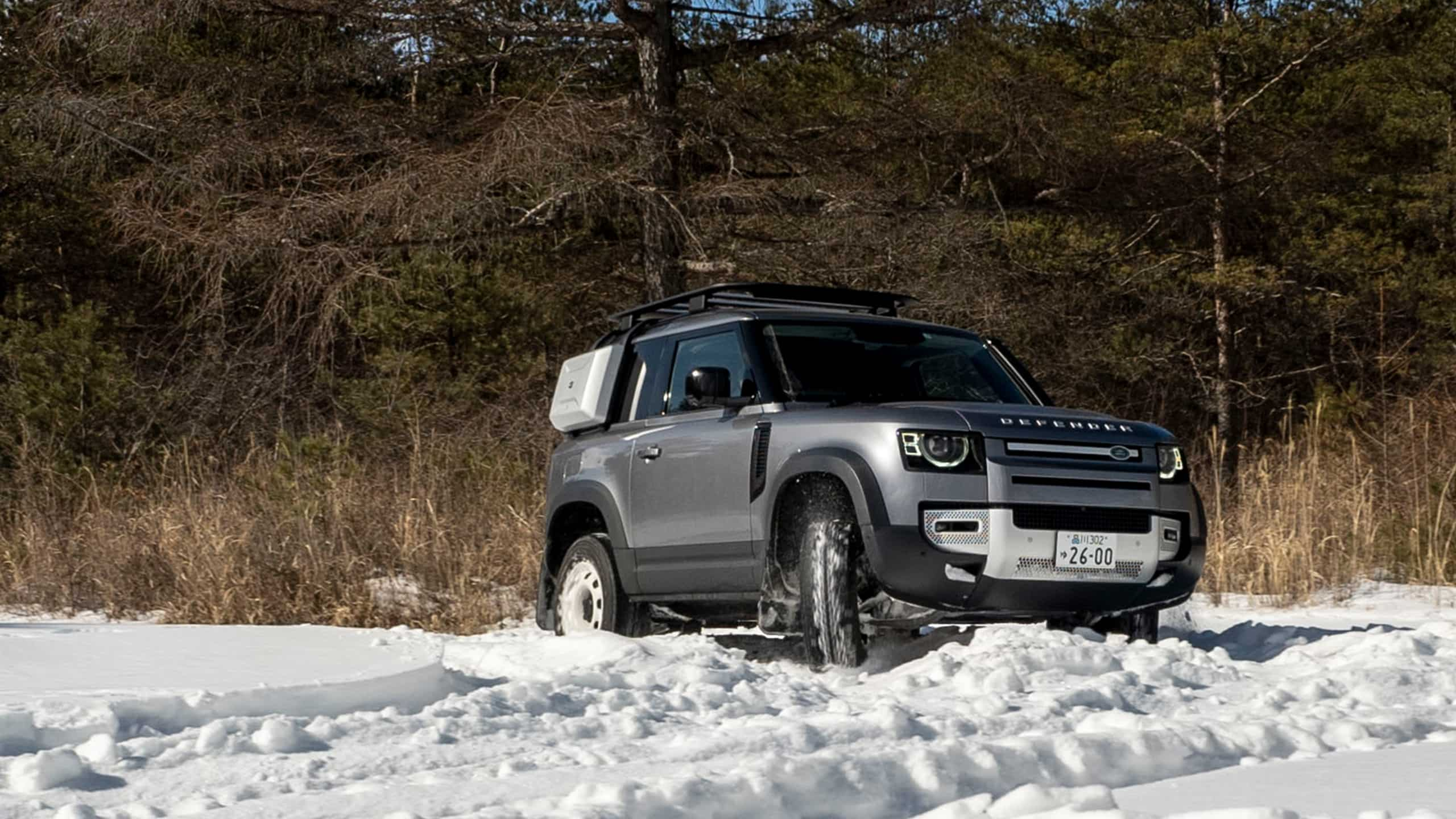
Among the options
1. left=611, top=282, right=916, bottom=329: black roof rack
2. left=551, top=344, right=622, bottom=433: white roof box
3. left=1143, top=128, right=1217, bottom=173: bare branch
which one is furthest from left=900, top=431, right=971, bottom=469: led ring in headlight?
left=1143, top=128, right=1217, bottom=173: bare branch

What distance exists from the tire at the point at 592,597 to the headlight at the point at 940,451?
2.25 metres

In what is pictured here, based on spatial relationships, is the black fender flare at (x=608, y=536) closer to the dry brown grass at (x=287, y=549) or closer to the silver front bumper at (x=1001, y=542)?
the dry brown grass at (x=287, y=549)

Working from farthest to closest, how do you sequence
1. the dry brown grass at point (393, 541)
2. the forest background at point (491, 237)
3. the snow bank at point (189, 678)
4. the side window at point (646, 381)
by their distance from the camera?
the forest background at point (491, 237) → the dry brown grass at point (393, 541) → the side window at point (646, 381) → the snow bank at point (189, 678)

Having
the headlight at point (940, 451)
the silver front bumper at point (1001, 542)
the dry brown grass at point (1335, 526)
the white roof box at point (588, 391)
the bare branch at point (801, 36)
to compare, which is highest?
the bare branch at point (801, 36)

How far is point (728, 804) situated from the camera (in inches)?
178

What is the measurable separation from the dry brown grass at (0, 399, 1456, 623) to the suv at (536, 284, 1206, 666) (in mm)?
1832

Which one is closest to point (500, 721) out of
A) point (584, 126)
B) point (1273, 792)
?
point (1273, 792)

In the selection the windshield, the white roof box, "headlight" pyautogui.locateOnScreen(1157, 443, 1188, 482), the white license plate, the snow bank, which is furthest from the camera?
the white roof box

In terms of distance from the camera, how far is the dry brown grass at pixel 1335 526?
11656mm

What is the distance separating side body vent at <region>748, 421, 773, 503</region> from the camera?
8.01m

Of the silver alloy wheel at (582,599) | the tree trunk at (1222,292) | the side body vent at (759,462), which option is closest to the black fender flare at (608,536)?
the silver alloy wheel at (582,599)

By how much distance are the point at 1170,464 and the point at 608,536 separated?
293 cm

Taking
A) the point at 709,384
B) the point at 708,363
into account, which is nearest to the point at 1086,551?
the point at 709,384

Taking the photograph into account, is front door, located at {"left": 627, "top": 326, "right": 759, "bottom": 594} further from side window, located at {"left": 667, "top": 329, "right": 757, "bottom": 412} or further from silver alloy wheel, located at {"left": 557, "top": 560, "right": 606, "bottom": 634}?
silver alloy wheel, located at {"left": 557, "top": 560, "right": 606, "bottom": 634}
